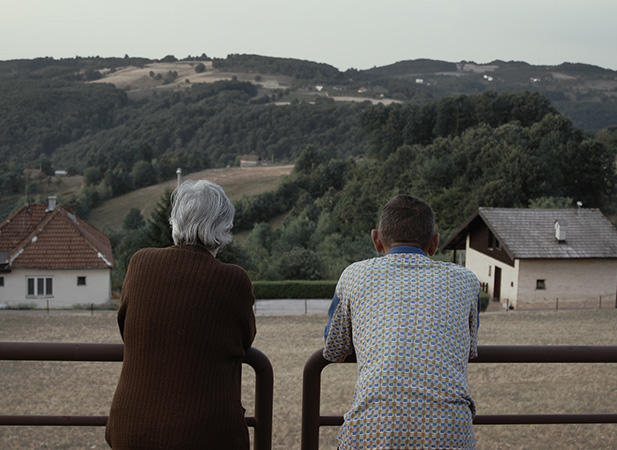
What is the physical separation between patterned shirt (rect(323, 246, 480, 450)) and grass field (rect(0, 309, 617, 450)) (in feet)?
22.6

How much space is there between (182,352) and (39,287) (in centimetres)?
3105

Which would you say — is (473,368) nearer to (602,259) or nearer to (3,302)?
(602,259)

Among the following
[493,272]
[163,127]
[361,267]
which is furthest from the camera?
[163,127]

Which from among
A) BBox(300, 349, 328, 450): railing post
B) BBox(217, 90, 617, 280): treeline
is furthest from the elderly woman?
BBox(217, 90, 617, 280): treeline

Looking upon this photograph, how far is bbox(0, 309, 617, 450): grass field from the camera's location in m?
→ 9.21

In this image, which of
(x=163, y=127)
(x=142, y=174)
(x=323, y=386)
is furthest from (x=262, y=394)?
(x=163, y=127)

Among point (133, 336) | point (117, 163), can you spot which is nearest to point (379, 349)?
point (133, 336)

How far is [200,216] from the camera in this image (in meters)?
2.39

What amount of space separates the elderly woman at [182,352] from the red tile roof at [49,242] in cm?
2972

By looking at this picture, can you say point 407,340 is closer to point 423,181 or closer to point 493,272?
point 493,272

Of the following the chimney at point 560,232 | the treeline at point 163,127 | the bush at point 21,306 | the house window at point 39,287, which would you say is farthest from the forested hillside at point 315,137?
the chimney at point 560,232

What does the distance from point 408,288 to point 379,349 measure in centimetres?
23

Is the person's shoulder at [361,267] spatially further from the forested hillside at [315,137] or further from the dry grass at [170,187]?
the dry grass at [170,187]

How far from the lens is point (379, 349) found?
2164 millimetres
